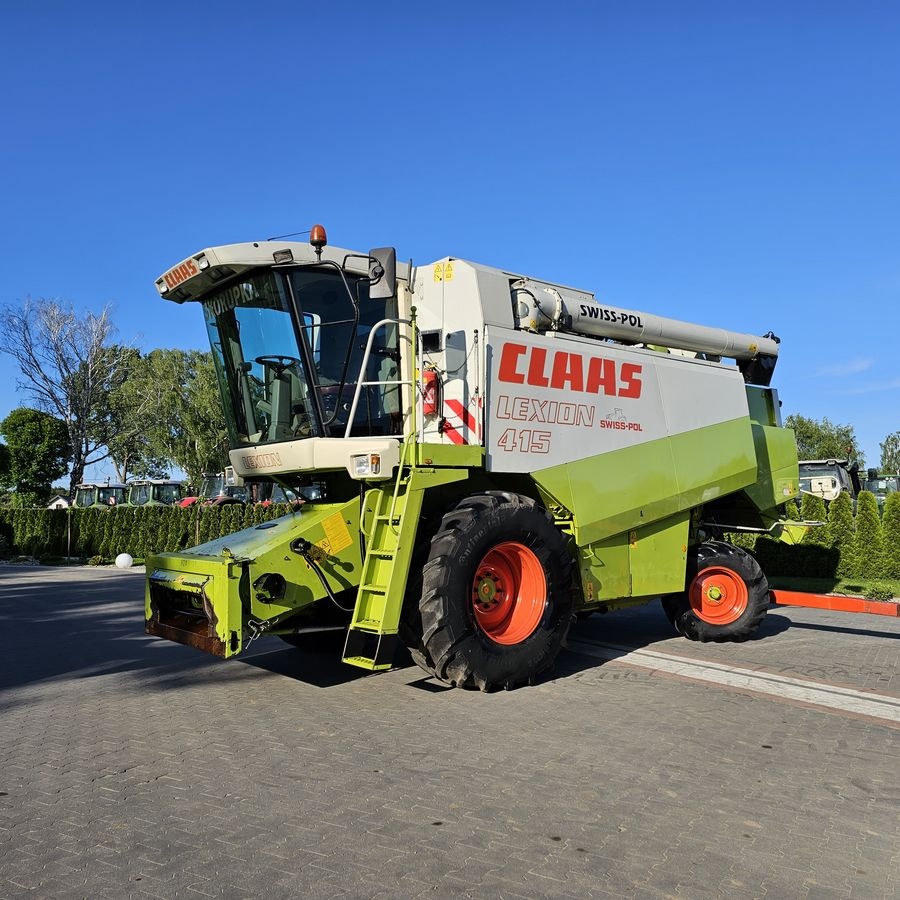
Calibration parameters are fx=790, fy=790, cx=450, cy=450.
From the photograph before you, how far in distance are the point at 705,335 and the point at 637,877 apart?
21.9ft

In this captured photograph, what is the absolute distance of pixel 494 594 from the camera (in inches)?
252

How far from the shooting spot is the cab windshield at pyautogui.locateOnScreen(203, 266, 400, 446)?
21.1 feet

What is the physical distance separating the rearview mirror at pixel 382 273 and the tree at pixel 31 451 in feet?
97.1

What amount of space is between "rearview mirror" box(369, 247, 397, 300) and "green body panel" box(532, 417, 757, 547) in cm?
206

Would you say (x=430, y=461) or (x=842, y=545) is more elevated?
(x=430, y=461)

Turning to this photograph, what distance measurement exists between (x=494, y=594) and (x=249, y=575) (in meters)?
1.96

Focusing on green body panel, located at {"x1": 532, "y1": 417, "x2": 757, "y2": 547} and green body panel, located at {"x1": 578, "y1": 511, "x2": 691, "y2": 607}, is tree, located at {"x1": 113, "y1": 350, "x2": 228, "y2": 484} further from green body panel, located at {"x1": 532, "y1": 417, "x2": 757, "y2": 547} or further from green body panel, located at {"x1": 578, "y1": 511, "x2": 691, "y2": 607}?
green body panel, located at {"x1": 578, "y1": 511, "x2": 691, "y2": 607}

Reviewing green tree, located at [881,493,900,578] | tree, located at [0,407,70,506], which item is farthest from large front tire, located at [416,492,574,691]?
tree, located at [0,407,70,506]

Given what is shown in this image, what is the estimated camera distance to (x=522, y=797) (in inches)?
160

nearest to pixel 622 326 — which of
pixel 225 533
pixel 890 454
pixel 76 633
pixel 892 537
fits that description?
pixel 76 633

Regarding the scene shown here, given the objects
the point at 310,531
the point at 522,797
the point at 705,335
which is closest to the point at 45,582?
the point at 310,531

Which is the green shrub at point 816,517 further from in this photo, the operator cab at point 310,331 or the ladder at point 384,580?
the ladder at point 384,580

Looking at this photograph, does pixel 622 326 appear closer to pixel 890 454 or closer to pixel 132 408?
pixel 132 408

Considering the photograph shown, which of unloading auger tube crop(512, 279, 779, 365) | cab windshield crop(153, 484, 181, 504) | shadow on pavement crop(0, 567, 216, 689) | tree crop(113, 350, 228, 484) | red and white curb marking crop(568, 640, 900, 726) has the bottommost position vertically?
red and white curb marking crop(568, 640, 900, 726)
